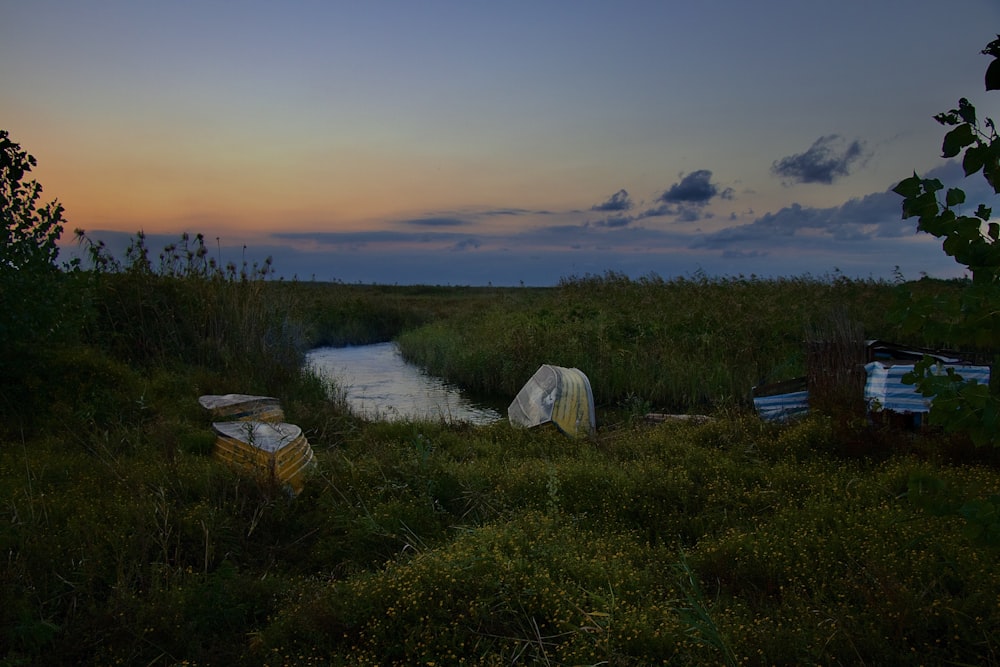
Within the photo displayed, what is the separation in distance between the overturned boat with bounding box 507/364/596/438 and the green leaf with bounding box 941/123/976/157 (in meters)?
6.20

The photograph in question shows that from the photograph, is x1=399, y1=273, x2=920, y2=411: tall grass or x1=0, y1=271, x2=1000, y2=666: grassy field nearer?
x1=0, y1=271, x2=1000, y2=666: grassy field

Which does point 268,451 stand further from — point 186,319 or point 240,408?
point 186,319

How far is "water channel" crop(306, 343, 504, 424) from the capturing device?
36.4 ft

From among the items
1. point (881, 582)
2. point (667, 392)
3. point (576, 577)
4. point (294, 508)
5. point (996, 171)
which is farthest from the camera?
point (667, 392)

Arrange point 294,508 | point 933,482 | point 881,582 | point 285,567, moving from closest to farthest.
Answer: point 933,482 < point 881,582 < point 285,567 < point 294,508

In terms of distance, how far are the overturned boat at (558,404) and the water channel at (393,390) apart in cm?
103

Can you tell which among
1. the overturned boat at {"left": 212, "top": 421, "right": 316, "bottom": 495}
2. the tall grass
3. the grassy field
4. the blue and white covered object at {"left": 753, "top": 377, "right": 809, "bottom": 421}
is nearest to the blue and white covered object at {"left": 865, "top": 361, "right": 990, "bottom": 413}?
the grassy field

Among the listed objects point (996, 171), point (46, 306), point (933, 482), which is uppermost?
point (996, 171)

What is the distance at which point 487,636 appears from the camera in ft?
11.3

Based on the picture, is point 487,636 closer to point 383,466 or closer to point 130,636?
point 130,636

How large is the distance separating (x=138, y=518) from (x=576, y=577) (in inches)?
118

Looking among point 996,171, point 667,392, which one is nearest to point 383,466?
point 996,171

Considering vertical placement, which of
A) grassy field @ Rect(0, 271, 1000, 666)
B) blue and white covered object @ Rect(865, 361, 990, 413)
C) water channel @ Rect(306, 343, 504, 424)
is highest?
blue and white covered object @ Rect(865, 361, 990, 413)

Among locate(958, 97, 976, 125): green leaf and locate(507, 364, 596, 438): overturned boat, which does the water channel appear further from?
locate(958, 97, 976, 125): green leaf
